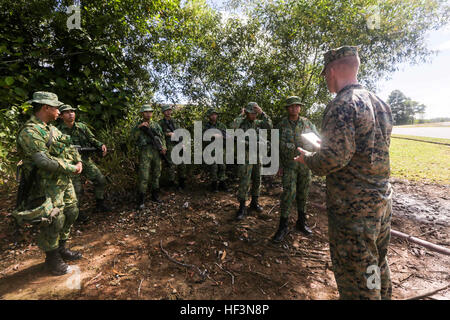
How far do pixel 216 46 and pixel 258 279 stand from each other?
19.9ft

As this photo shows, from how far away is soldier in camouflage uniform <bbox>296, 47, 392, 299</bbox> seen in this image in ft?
5.14

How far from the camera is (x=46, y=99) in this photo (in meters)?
2.52

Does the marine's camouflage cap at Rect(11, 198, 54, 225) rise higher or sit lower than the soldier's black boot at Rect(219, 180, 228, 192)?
higher

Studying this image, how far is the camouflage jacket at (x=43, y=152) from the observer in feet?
7.80

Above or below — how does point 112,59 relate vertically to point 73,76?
above

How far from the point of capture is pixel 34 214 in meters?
2.36

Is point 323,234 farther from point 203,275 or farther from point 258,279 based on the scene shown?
point 203,275

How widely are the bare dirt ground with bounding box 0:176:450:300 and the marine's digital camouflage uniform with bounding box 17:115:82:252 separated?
2.02 ft

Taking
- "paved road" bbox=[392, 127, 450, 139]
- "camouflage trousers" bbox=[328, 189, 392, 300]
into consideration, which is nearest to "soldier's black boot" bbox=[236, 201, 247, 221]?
"camouflage trousers" bbox=[328, 189, 392, 300]

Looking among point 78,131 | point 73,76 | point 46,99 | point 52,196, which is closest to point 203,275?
point 52,196

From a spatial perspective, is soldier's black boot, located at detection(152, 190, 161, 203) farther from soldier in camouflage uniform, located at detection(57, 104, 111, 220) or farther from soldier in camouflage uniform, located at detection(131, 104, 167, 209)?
soldier in camouflage uniform, located at detection(57, 104, 111, 220)
